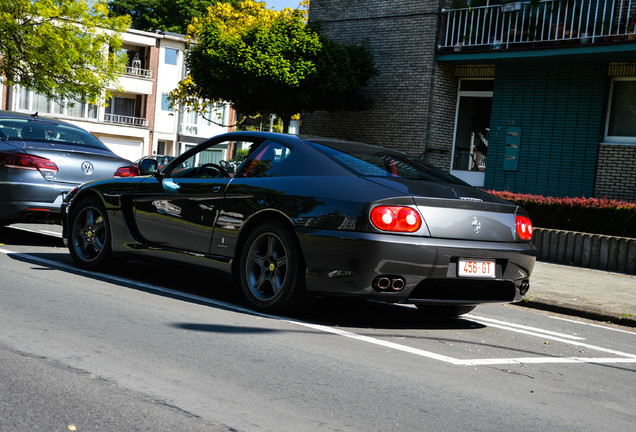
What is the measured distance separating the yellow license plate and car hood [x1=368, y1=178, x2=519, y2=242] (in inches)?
6.7

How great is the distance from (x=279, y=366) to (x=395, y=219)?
155cm

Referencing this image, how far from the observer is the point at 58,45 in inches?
1040

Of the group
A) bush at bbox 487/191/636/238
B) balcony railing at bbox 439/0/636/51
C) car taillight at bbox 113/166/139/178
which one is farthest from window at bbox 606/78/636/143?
car taillight at bbox 113/166/139/178

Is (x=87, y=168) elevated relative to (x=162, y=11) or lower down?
lower down

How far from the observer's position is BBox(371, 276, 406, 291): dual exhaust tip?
19.1ft

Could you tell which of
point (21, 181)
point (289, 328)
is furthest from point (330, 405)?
point (21, 181)

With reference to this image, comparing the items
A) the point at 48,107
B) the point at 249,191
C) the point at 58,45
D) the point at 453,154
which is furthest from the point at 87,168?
the point at 48,107

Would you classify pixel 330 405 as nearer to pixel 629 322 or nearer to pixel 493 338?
pixel 493 338

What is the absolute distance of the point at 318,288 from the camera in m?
5.99

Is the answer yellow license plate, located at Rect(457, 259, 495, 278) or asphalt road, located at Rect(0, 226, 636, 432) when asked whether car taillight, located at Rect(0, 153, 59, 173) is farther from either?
yellow license plate, located at Rect(457, 259, 495, 278)

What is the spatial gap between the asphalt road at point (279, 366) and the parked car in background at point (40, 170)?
5.96 ft

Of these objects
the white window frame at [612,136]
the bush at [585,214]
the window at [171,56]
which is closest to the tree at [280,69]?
the white window frame at [612,136]

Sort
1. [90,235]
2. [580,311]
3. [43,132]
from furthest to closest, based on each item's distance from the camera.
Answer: [43,132]
[580,311]
[90,235]

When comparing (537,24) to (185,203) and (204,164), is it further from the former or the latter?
(185,203)
